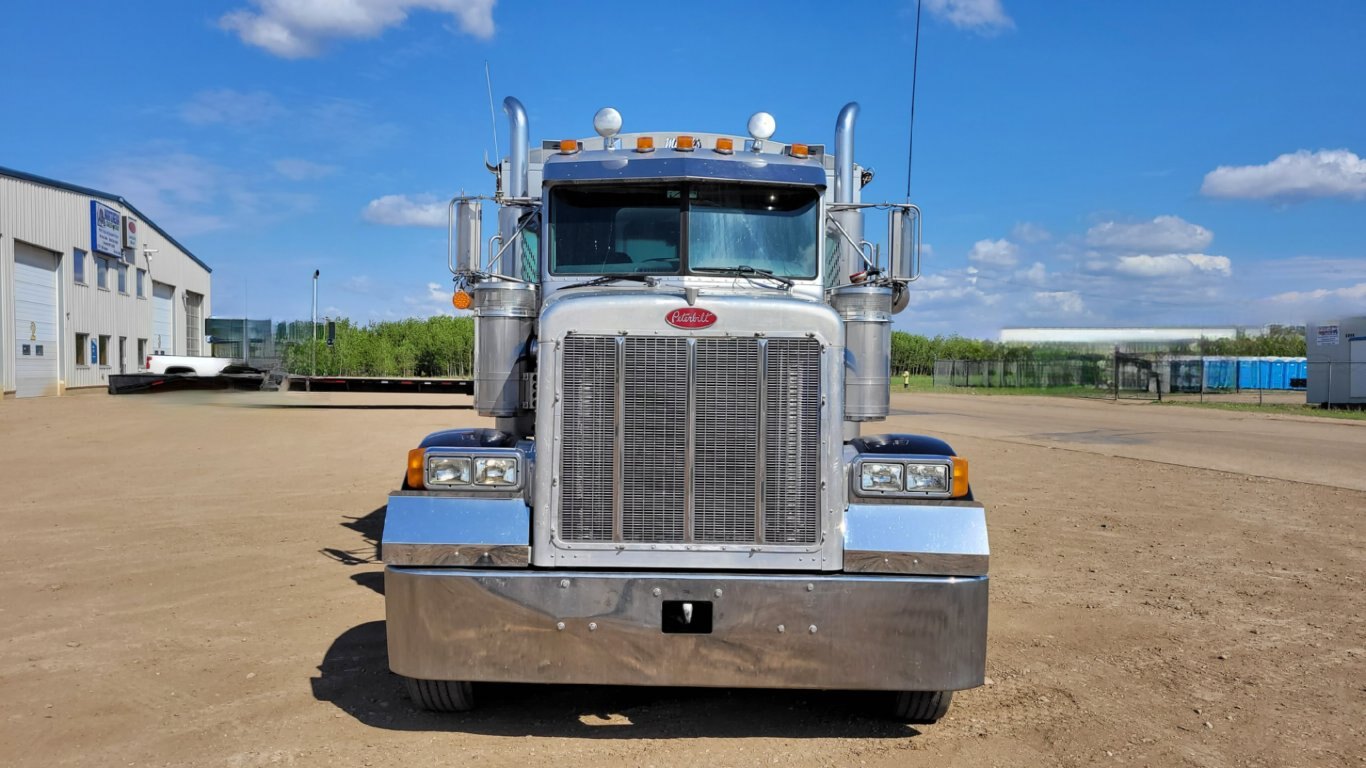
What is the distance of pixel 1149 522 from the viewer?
10.9 m

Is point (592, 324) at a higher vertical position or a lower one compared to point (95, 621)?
higher

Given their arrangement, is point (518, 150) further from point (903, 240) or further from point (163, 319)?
point (163, 319)

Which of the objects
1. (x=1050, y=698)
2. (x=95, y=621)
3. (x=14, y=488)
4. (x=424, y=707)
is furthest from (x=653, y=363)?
(x=14, y=488)

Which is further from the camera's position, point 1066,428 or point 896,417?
point 896,417

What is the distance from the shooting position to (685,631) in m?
4.29

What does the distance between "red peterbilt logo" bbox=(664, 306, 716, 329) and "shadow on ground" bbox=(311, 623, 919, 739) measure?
1853mm

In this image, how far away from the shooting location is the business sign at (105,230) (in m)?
36.8

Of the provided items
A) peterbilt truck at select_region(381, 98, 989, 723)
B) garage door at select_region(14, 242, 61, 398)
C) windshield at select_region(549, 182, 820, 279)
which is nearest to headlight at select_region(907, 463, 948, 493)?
peterbilt truck at select_region(381, 98, 989, 723)

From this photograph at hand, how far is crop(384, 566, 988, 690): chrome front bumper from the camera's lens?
168 inches

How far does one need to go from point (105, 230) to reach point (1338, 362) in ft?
146

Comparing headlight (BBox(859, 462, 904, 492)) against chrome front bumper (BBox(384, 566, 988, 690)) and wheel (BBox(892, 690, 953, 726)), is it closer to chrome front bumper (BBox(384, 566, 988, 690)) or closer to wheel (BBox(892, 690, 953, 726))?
chrome front bumper (BBox(384, 566, 988, 690))

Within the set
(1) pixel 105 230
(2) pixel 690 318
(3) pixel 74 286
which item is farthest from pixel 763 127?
(1) pixel 105 230

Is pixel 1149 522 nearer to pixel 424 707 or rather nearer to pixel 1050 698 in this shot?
pixel 1050 698

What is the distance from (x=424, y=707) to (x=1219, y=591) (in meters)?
6.01
